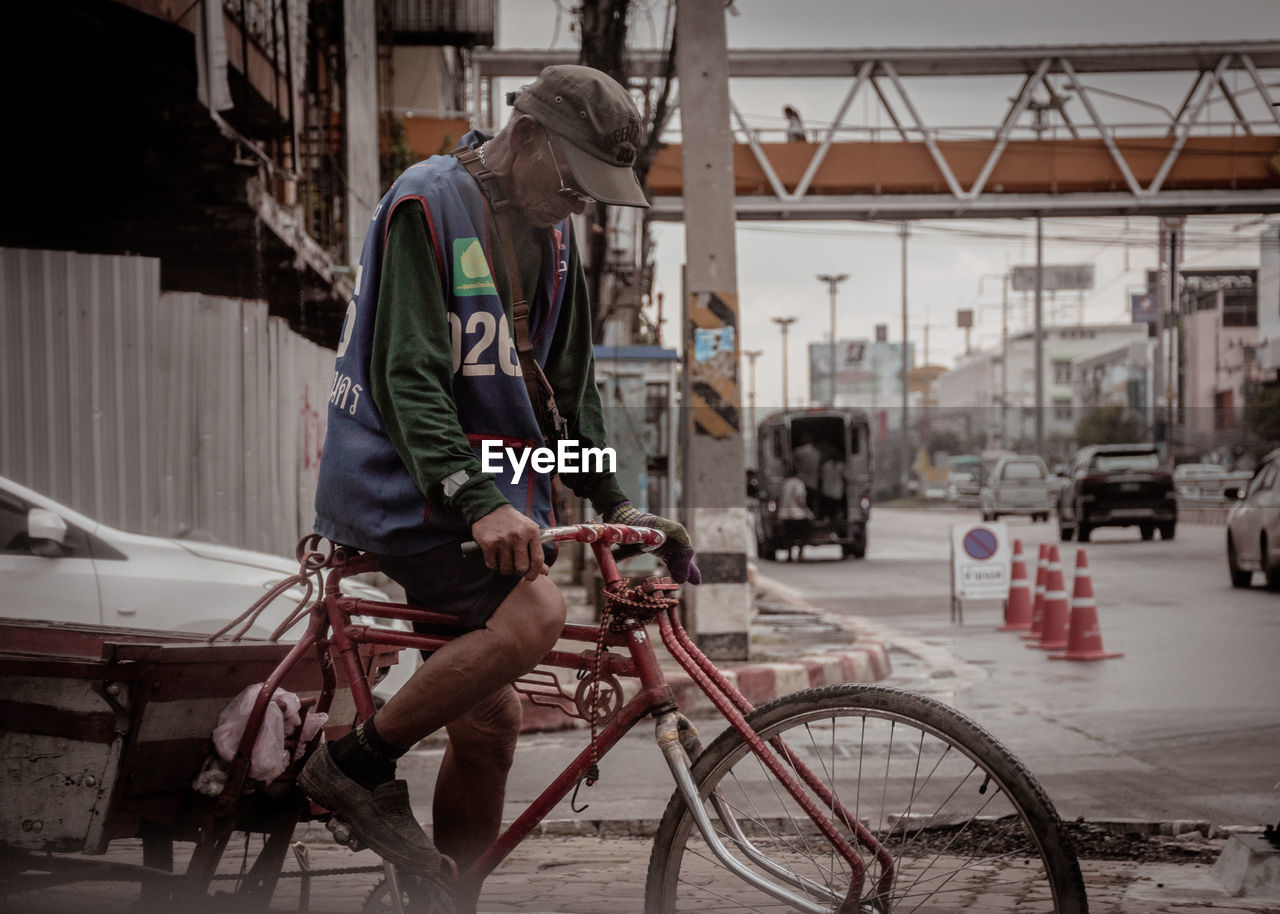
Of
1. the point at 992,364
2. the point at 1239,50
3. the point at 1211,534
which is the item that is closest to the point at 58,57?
the point at 1239,50

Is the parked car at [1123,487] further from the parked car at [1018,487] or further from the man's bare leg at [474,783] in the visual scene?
the man's bare leg at [474,783]

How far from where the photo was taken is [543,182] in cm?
237

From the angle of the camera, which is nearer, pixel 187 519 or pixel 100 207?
pixel 187 519

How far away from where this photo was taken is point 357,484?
7.63ft

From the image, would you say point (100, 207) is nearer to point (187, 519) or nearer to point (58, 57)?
point (58, 57)

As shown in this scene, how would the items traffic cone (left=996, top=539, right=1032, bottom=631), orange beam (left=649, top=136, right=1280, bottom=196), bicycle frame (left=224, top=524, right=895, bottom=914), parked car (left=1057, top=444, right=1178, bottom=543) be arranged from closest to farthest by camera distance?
bicycle frame (left=224, top=524, right=895, bottom=914), traffic cone (left=996, top=539, right=1032, bottom=631), orange beam (left=649, top=136, right=1280, bottom=196), parked car (left=1057, top=444, right=1178, bottom=543)

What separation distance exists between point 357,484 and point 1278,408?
118 feet

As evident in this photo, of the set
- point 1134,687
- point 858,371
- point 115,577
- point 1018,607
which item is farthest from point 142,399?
point 858,371

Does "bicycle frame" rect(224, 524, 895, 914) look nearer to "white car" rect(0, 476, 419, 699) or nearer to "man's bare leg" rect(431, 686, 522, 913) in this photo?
"man's bare leg" rect(431, 686, 522, 913)

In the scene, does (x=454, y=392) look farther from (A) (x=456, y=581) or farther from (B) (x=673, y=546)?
(B) (x=673, y=546)

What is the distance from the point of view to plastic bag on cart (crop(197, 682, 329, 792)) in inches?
99.7

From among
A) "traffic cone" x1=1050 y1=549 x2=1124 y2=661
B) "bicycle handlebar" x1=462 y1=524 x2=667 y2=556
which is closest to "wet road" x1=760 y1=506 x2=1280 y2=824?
"traffic cone" x1=1050 y1=549 x2=1124 y2=661

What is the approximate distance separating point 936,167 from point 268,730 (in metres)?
18.3
